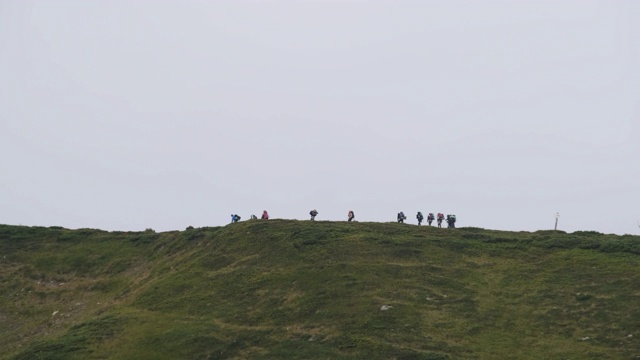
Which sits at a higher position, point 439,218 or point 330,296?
point 439,218

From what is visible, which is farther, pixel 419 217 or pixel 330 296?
pixel 419 217

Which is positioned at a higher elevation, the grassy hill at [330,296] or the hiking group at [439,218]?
the hiking group at [439,218]

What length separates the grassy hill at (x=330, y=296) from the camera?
3984 centimetres

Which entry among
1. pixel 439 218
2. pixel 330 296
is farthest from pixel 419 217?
pixel 330 296

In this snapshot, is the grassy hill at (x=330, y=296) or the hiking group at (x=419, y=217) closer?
the grassy hill at (x=330, y=296)

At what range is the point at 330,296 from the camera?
46.1 metres

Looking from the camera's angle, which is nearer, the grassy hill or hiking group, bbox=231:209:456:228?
the grassy hill

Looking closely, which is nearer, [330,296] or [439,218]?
[330,296]

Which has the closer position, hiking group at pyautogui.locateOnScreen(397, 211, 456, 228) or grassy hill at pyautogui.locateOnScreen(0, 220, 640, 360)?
grassy hill at pyautogui.locateOnScreen(0, 220, 640, 360)

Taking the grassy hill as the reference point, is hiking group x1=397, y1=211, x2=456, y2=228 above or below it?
above

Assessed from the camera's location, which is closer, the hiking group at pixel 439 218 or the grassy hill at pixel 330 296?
the grassy hill at pixel 330 296

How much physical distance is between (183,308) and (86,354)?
7264mm

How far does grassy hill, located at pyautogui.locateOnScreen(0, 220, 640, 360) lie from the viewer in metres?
39.8

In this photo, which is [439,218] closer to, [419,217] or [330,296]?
[419,217]
